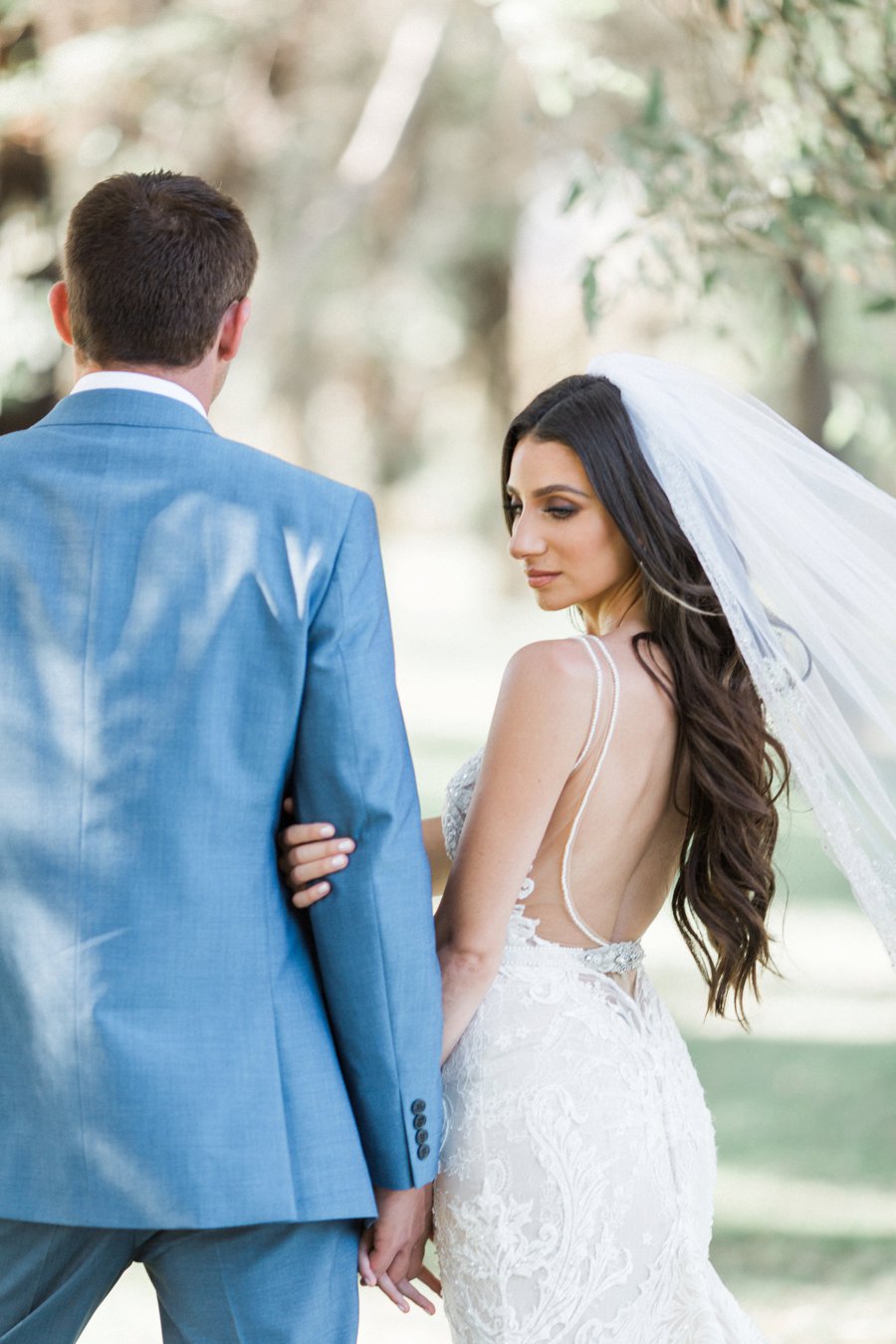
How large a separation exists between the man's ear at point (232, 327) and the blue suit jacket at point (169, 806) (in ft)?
0.43

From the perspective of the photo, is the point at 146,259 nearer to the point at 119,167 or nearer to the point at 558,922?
the point at 558,922

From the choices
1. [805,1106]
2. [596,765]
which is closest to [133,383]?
[596,765]

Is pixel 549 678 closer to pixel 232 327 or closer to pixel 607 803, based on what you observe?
pixel 607 803

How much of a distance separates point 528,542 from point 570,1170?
1.03 meters

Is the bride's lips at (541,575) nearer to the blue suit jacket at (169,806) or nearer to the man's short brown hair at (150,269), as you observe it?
the blue suit jacket at (169,806)

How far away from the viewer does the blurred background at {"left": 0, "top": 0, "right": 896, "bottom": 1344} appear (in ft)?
14.2

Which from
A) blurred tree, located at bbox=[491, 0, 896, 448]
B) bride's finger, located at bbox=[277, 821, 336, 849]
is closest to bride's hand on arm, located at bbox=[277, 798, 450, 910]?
bride's finger, located at bbox=[277, 821, 336, 849]

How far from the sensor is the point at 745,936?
283 centimetres

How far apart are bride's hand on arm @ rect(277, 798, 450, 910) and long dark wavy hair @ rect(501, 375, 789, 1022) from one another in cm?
67

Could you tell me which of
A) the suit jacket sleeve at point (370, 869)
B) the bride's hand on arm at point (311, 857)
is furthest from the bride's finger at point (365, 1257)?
the bride's hand on arm at point (311, 857)

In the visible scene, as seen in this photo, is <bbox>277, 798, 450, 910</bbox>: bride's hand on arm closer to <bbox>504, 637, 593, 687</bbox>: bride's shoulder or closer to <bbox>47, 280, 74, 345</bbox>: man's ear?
<bbox>504, 637, 593, 687</bbox>: bride's shoulder

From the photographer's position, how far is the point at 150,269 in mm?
2211

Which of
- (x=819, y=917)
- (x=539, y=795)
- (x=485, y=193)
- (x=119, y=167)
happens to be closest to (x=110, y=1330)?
(x=539, y=795)

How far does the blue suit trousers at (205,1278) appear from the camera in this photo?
2.22m
